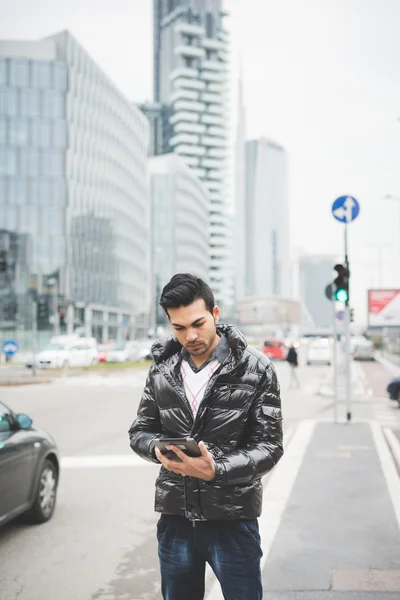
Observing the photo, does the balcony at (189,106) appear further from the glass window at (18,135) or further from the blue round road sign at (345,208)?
the blue round road sign at (345,208)

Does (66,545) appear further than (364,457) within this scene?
No

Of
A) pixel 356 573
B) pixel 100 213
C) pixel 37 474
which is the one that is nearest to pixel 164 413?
pixel 356 573

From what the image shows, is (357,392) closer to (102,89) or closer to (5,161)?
(5,161)

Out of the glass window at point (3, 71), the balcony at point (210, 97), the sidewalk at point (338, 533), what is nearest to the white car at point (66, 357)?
the sidewalk at point (338, 533)

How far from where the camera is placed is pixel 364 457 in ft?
34.3

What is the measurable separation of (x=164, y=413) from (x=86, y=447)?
921cm

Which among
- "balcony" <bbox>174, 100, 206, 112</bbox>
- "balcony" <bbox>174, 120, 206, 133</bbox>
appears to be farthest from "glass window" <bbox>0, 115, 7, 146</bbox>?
"balcony" <bbox>174, 100, 206, 112</bbox>

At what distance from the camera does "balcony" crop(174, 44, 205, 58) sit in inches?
7667

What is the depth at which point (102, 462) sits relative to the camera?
10227mm

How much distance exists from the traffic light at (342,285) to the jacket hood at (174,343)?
36.6 feet

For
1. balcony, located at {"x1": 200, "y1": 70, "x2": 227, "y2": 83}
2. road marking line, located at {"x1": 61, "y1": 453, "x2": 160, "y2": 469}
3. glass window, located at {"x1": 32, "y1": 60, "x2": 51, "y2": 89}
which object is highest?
balcony, located at {"x1": 200, "y1": 70, "x2": 227, "y2": 83}

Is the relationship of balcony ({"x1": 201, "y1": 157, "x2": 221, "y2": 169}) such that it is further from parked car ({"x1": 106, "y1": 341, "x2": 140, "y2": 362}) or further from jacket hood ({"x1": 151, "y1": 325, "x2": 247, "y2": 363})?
jacket hood ({"x1": 151, "y1": 325, "x2": 247, "y2": 363})

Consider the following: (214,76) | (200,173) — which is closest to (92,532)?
(200,173)

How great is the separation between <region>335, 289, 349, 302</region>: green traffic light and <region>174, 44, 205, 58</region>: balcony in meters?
192
